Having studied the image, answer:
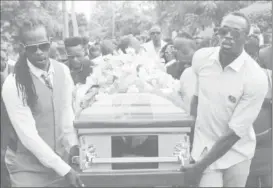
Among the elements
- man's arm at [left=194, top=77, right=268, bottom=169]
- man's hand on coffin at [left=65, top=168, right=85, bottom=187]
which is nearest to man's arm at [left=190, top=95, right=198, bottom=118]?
man's arm at [left=194, top=77, right=268, bottom=169]

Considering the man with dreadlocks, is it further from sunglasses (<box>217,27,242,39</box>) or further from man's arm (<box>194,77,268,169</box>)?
sunglasses (<box>217,27,242,39</box>)

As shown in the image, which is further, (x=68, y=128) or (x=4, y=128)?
(x=4, y=128)

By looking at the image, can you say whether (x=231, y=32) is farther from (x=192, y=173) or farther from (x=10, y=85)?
(x=10, y=85)

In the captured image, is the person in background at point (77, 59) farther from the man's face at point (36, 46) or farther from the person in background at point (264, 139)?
the person in background at point (264, 139)

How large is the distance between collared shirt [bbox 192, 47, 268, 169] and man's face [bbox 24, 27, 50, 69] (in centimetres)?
108

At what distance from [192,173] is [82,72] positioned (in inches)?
68.2

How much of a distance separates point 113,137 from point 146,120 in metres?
0.26

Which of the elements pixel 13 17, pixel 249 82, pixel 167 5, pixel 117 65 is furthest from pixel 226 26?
pixel 167 5

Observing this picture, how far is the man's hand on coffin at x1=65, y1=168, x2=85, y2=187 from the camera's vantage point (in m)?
2.93

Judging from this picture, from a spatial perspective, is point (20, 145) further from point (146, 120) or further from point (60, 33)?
point (60, 33)

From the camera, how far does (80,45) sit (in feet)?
16.4

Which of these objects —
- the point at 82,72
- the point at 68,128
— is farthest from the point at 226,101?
the point at 82,72

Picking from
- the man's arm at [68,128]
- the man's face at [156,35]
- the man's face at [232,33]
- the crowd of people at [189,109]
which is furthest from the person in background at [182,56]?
the man's face at [156,35]

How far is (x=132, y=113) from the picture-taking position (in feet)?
9.98
